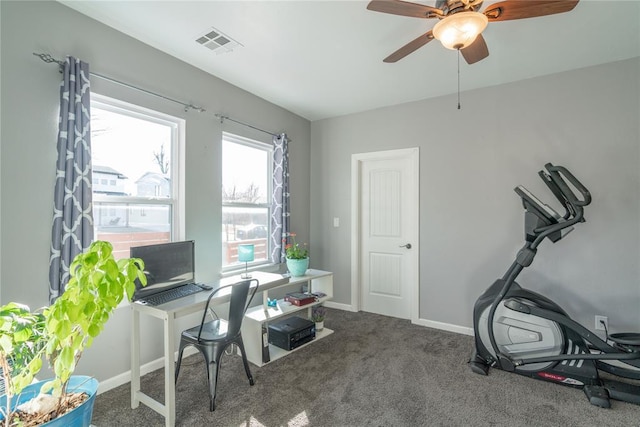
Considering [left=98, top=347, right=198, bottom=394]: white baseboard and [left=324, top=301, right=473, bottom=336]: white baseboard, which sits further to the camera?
[left=324, top=301, right=473, bottom=336]: white baseboard

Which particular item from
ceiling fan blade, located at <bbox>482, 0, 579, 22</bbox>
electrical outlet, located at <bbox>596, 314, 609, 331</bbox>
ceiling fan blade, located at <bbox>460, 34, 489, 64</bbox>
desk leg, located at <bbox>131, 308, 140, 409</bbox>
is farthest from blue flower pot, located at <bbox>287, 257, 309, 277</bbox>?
electrical outlet, located at <bbox>596, 314, 609, 331</bbox>

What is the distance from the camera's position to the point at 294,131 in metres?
4.23

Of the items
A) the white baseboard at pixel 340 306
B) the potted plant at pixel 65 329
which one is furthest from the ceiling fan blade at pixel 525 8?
the white baseboard at pixel 340 306

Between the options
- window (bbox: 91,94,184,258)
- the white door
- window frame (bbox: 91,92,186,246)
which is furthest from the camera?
the white door

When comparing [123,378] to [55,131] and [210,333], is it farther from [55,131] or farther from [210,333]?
[55,131]

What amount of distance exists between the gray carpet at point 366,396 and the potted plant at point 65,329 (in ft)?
4.36

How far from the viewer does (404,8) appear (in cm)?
163

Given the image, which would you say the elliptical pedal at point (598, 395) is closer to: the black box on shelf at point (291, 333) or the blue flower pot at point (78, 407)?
the black box on shelf at point (291, 333)

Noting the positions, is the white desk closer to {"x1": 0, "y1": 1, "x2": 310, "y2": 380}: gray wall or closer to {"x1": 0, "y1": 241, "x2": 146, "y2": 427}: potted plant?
{"x1": 0, "y1": 1, "x2": 310, "y2": 380}: gray wall

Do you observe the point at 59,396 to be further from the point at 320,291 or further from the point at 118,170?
the point at 320,291

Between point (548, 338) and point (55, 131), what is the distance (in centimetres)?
377

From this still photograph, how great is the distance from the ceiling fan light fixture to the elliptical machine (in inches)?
55.5

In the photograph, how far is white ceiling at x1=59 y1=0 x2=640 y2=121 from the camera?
6.94 feet

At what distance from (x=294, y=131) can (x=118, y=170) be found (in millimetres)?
2301
